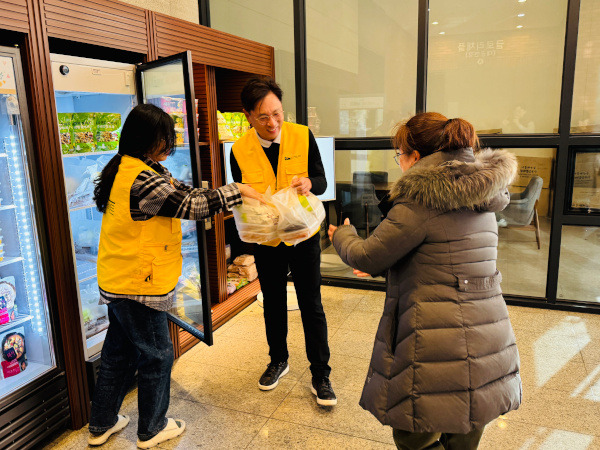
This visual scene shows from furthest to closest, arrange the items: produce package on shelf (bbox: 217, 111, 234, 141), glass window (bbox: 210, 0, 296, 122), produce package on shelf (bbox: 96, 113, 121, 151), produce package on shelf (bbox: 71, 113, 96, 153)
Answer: glass window (bbox: 210, 0, 296, 122) < produce package on shelf (bbox: 217, 111, 234, 141) < produce package on shelf (bbox: 96, 113, 121, 151) < produce package on shelf (bbox: 71, 113, 96, 153)

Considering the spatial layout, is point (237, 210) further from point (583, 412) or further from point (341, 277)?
point (341, 277)

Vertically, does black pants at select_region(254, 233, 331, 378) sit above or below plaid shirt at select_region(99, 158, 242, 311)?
below

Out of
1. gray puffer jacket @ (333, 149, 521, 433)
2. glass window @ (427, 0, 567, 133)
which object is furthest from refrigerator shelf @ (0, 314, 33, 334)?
glass window @ (427, 0, 567, 133)

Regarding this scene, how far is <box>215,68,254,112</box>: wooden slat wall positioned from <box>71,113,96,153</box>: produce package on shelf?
176 cm

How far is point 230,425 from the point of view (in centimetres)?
252

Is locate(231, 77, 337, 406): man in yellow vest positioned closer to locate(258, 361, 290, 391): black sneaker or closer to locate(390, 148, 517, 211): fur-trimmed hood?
locate(258, 361, 290, 391): black sneaker

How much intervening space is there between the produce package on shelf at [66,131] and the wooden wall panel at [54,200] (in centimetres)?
25


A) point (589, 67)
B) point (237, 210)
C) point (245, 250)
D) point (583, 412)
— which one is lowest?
point (583, 412)

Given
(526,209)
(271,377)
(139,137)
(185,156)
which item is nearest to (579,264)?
(526,209)

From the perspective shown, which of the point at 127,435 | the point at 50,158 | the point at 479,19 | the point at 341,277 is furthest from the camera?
the point at 341,277

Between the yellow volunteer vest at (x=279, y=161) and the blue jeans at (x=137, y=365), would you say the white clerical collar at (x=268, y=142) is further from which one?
the blue jeans at (x=137, y=365)

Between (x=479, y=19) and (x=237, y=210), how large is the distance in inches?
110

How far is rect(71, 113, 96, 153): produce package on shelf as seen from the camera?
2.60m

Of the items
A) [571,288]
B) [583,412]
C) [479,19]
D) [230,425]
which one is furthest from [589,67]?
[230,425]
